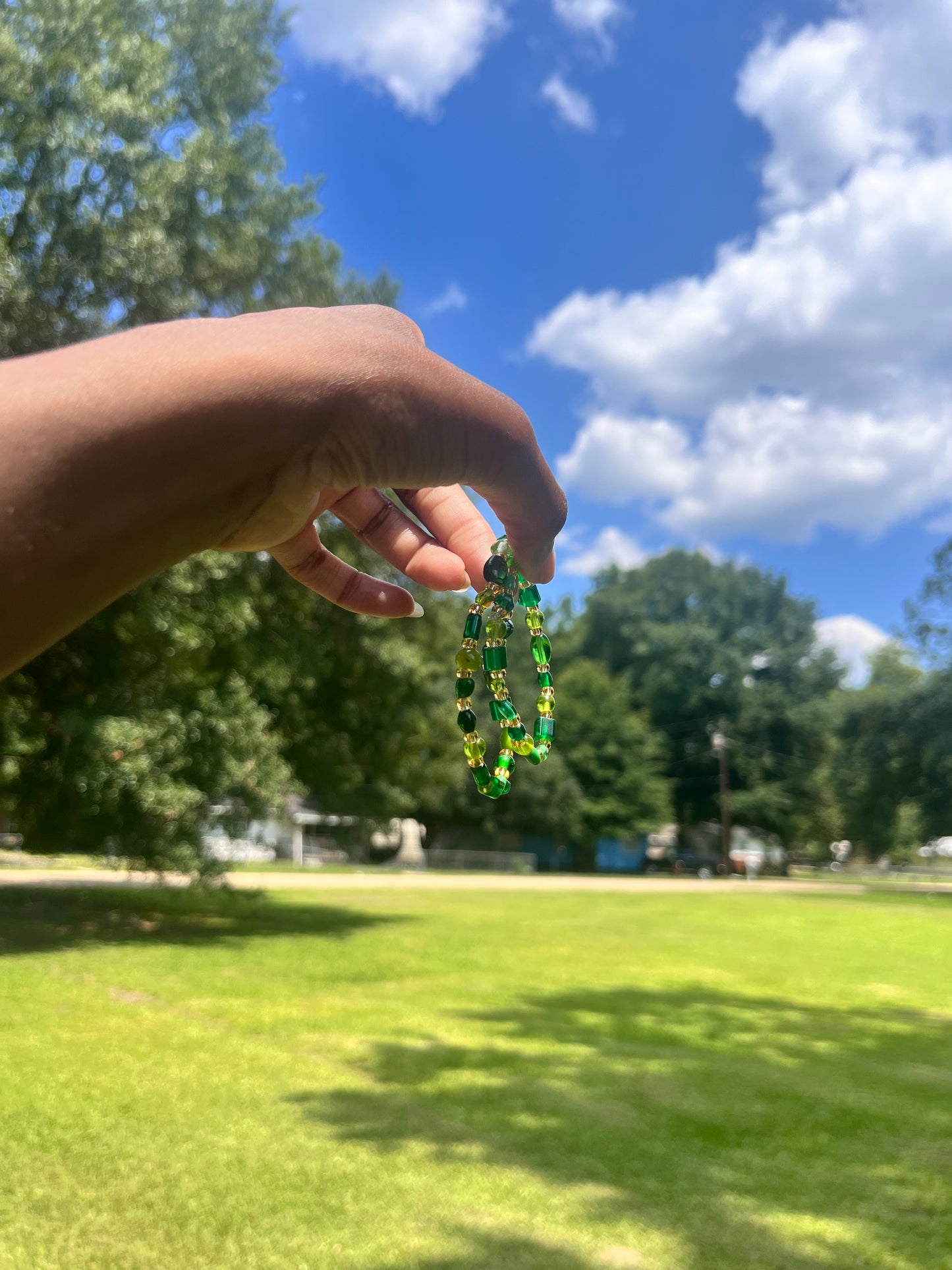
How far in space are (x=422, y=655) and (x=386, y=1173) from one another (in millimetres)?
12995

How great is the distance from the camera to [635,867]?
50188 millimetres

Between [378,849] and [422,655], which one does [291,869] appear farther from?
[422,655]

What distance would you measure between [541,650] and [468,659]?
0.63 feet

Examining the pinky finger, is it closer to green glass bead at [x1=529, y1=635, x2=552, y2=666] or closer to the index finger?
green glass bead at [x1=529, y1=635, x2=552, y2=666]

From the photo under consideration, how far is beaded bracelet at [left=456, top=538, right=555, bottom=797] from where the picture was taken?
1.50 metres

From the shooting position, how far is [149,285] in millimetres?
12141

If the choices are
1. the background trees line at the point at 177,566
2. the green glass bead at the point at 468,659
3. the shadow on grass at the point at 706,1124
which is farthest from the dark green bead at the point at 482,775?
the background trees line at the point at 177,566

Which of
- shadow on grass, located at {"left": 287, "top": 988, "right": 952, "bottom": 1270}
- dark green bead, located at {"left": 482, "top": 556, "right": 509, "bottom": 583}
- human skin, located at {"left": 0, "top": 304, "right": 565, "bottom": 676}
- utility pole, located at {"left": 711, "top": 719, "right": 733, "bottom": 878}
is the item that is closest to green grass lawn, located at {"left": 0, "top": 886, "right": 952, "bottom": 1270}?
shadow on grass, located at {"left": 287, "top": 988, "right": 952, "bottom": 1270}

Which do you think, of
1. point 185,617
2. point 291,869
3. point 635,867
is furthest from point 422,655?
point 635,867

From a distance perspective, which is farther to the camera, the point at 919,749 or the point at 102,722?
the point at 919,749

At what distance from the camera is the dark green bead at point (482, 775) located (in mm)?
1792

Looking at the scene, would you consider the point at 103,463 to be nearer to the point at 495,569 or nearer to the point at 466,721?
the point at 495,569

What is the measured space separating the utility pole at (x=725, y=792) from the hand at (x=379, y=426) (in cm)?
4510

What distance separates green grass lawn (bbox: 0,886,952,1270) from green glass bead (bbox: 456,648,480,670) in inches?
105
